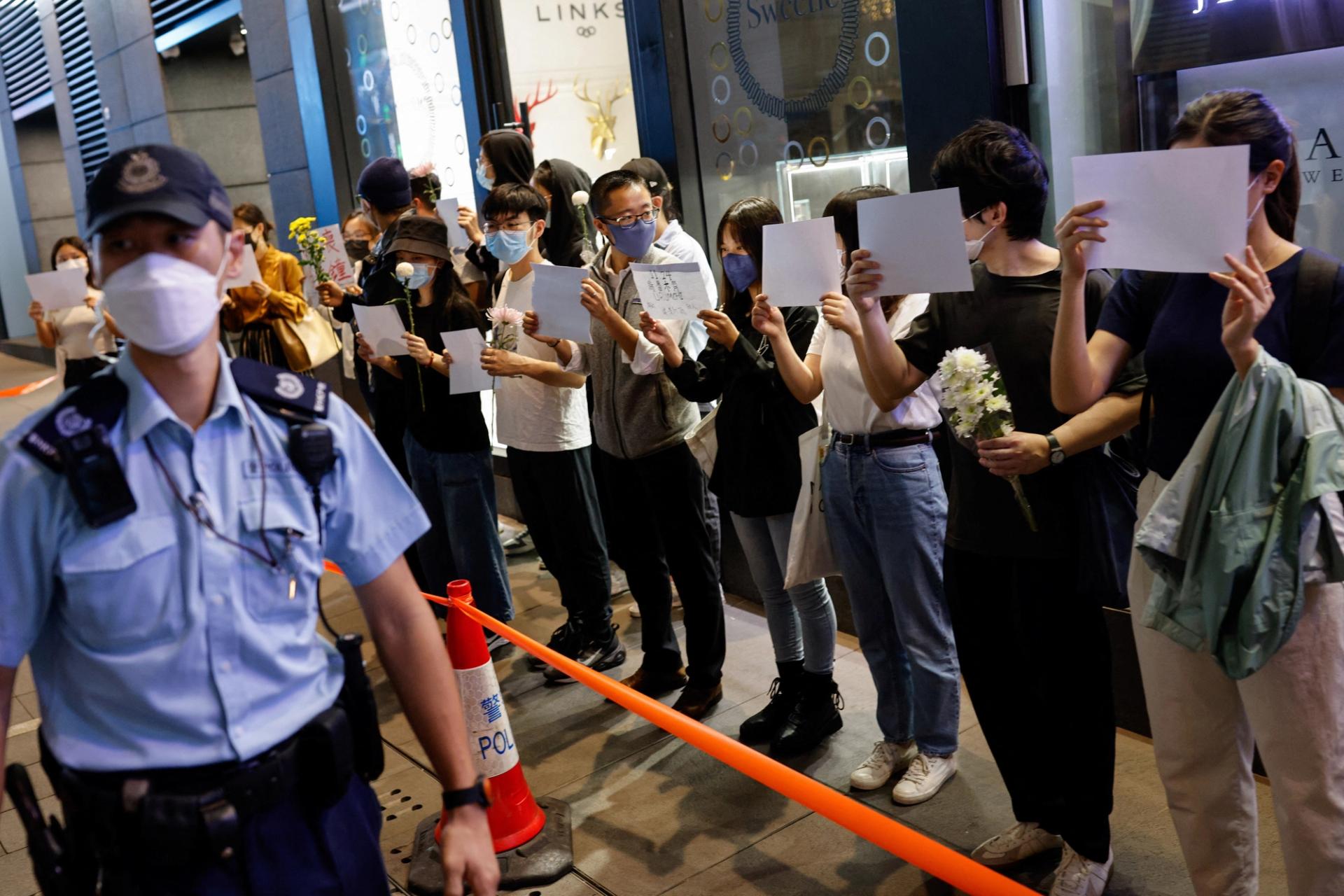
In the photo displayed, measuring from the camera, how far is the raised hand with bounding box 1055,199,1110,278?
2457 mm

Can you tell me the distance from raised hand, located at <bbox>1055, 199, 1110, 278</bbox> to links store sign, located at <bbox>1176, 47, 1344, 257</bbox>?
1406 mm

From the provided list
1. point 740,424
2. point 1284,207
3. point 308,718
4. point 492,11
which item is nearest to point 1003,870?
point 740,424

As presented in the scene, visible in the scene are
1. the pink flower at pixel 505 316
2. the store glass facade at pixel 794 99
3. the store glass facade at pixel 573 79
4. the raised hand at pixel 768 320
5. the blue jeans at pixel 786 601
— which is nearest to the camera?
the raised hand at pixel 768 320

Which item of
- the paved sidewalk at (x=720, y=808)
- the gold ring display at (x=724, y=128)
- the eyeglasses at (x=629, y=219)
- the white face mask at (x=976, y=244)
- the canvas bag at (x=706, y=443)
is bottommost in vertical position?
the paved sidewalk at (x=720, y=808)

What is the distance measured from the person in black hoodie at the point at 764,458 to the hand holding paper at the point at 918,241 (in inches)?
30.0

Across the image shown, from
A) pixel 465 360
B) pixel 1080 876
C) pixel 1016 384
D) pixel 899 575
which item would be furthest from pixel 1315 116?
pixel 465 360

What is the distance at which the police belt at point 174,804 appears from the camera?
1.67m

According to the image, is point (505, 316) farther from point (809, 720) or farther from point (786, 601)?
point (809, 720)

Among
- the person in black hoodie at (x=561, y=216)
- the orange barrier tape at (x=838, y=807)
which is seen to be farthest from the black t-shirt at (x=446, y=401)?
the orange barrier tape at (x=838, y=807)

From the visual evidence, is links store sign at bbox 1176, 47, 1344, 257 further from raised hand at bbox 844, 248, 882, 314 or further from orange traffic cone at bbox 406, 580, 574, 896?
orange traffic cone at bbox 406, 580, 574, 896

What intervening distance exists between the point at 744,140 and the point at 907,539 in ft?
9.66

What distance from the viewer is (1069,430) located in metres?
2.75

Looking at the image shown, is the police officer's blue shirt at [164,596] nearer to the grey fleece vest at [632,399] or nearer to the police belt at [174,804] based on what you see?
the police belt at [174,804]

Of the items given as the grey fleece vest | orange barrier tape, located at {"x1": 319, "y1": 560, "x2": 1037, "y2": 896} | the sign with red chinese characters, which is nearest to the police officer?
orange barrier tape, located at {"x1": 319, "y1": 560, "x2": 1037, "y2": 896}
